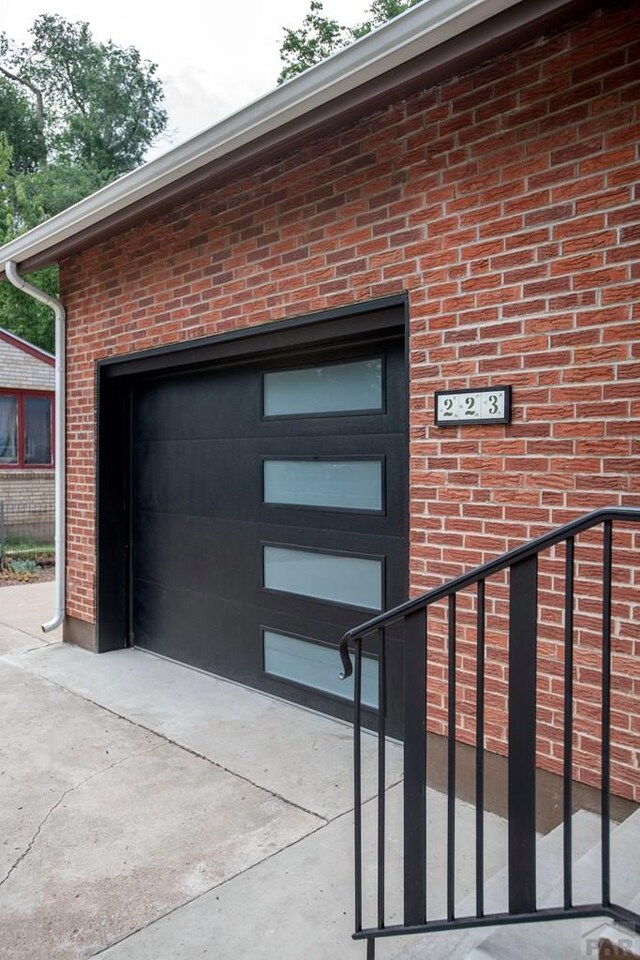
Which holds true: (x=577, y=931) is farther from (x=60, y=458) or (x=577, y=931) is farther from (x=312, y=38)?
(x=312, y=38)

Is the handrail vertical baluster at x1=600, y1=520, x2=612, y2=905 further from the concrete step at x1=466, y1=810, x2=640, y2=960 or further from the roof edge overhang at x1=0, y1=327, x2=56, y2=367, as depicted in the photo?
the roof edge overhang at x1=0, y1=327, x2=56, y2=367

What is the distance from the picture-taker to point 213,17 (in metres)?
23.7

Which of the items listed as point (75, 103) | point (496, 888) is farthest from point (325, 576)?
point (75, 103)

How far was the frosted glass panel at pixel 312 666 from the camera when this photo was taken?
365 centimetres

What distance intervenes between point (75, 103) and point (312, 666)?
23933mm

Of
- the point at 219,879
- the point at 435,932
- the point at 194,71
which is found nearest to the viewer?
the point at 435,932

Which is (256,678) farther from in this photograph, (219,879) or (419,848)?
(419,848)

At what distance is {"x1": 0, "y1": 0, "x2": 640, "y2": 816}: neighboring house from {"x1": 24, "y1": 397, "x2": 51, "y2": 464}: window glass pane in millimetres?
7524

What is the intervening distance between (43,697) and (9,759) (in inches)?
34.6

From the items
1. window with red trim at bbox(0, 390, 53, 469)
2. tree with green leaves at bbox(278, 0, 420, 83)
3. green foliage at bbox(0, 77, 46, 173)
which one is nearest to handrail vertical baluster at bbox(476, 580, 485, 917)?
window with red trim at bbox(0, 390, 53, 469)

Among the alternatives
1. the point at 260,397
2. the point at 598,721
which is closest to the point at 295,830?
the point at 598,721

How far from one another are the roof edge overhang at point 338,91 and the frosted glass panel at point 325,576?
2093 mm

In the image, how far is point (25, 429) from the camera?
12219 mm

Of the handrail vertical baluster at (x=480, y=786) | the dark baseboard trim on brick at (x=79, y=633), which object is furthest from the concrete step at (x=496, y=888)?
the dark baseboard trim on brick at (x=79, y=633)
